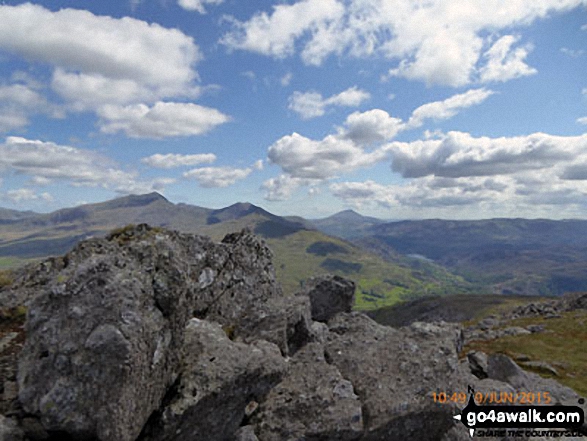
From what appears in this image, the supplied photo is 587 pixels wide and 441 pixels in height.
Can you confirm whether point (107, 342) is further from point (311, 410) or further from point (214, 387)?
point (311, 410)

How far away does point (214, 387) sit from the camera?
13.4 metres

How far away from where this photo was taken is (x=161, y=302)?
13156 millimetres

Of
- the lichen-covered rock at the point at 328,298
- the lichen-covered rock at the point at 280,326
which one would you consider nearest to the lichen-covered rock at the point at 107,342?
the lichen-covered rock at the point at 280,326

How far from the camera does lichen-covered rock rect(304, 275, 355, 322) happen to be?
3109 centimetres

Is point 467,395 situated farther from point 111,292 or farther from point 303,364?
point 111,292

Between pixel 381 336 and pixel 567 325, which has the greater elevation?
pixel 381 336

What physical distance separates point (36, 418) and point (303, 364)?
446 inches

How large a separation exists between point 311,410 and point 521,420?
1223 cm

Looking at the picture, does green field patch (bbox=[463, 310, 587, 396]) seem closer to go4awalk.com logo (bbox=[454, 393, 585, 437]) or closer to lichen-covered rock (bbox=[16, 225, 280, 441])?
Result: go4awalk.com logo (bbox=[454, 393, 585, 437])

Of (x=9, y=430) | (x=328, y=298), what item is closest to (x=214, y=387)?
(x=9, y=430)

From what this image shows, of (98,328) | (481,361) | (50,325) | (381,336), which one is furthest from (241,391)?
(481,361)

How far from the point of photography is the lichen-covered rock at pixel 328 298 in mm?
31094
